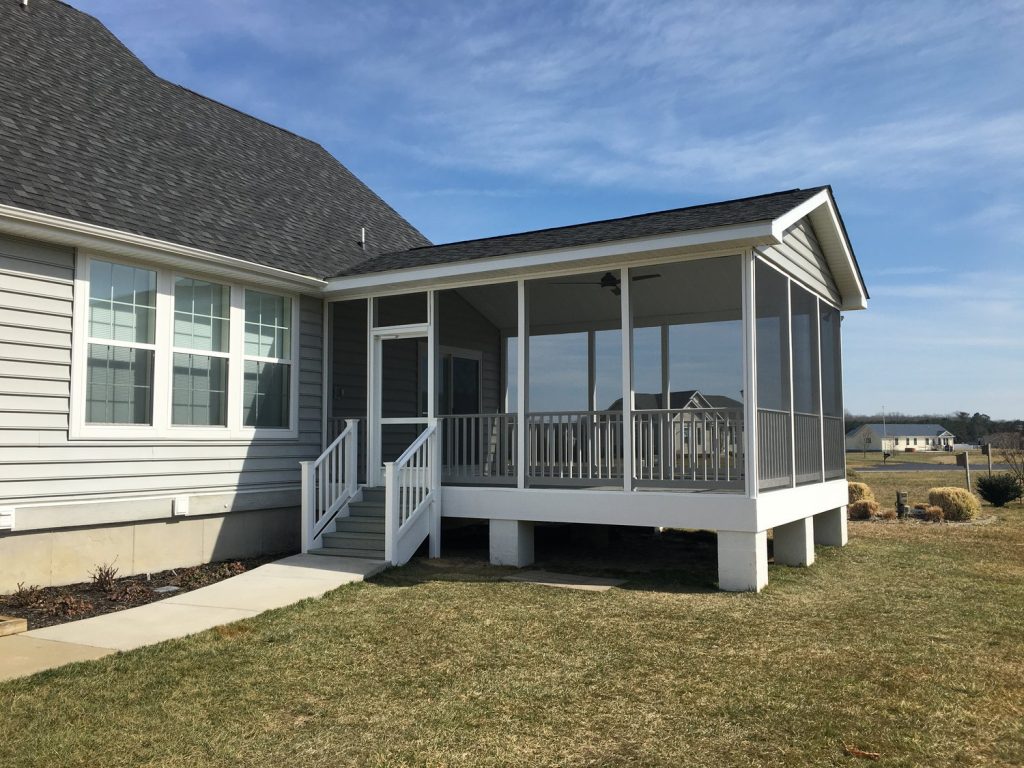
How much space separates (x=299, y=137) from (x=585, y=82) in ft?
18.5

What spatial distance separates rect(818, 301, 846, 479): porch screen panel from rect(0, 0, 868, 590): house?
2.3 inches

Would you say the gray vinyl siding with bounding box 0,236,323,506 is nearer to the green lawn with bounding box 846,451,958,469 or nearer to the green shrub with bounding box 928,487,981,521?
the green shrub with bounding box 928,487,981,521

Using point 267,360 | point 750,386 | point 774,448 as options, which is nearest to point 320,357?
point 267,360

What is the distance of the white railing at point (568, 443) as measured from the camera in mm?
9492

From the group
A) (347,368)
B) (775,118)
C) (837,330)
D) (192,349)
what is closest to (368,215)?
(347,368)

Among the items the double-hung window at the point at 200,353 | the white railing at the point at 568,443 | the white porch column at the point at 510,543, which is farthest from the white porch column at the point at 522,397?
the double-hung window at the point at 200,353

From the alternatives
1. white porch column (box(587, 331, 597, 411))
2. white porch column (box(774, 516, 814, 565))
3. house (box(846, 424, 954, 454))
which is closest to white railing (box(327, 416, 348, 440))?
white porch column (box(587, 331, 597, 411))

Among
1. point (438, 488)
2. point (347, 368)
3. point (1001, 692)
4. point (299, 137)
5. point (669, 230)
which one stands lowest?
point (1001, 692)

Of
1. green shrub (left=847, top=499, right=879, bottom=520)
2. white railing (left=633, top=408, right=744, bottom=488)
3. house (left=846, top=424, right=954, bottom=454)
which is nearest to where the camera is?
white railing (left=633, top=408, right=744, bottom=488)

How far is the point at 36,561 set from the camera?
794 cm

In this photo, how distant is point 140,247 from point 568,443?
16.5 ft

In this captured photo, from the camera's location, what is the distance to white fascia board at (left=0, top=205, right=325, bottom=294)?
765cm

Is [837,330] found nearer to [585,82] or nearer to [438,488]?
[585,82]

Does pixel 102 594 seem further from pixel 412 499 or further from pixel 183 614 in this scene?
pixel 412 499
